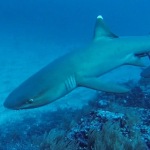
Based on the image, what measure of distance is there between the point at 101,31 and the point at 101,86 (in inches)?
49.4

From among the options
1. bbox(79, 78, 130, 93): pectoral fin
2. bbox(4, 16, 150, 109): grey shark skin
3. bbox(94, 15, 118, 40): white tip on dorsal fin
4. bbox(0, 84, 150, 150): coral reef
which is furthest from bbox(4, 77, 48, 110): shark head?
bbox(94, 15, 118, 40): white tip on dorsal fin

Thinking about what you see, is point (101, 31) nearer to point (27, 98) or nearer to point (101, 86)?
point (101, 86)

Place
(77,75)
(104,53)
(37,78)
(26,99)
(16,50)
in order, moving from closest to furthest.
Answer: (26,99)
(37,78)
(77,75)
(104,53)
(16,50)

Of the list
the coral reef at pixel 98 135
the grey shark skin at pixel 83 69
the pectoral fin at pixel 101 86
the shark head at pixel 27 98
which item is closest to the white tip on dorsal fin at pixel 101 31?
the grey shark skin at pixel 83 69

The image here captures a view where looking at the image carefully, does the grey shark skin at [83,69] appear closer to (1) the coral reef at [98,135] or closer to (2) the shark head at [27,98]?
(2) the shark head at [27,98]

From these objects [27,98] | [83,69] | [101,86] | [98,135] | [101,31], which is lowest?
[98,135]

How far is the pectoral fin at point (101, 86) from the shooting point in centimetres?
424

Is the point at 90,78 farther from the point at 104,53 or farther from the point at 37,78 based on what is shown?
the point at 37,78

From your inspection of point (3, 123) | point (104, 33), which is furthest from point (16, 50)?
point (104, 33)

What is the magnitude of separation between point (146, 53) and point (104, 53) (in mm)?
983

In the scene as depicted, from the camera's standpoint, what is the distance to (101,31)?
5074 mm

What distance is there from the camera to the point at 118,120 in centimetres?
487

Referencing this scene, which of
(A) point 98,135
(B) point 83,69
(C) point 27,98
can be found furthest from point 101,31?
(C) point 27,98

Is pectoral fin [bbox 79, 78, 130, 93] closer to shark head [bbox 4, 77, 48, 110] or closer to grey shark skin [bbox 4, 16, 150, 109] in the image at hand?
grey shark skin [bbox 4, 16, 150, 109]
